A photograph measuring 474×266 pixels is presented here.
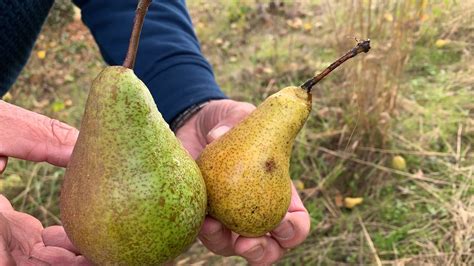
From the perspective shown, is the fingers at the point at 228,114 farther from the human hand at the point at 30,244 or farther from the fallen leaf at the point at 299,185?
the fallen leaf at the point at 299,185

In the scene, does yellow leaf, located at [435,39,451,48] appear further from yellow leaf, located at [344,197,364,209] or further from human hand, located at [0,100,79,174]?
human hand, located at [0,100,79,174]

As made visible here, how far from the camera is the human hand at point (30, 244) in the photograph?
5.31ft

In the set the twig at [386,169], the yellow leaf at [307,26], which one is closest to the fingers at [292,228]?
A: the twig at [386,169]

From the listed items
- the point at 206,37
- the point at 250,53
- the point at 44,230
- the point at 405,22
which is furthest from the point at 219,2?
the point at 44,230

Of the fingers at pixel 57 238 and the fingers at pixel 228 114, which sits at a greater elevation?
the fingers at pixel 228 114

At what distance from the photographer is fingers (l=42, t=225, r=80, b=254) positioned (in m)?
1.70

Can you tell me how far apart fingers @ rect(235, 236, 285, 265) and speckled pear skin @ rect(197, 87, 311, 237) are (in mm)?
49

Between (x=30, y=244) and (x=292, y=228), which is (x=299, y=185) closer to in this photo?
(x=292, y=228)

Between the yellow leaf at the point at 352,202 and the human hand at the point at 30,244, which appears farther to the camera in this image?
the yellow leaf at the point at 352,202

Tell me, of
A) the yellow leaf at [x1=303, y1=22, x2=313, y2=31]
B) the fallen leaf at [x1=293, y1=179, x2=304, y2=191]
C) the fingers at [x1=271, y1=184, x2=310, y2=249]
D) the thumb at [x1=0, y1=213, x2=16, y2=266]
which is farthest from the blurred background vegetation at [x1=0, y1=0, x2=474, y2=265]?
the thumb at [x1=0, y1=213, x2=16, y2=266]

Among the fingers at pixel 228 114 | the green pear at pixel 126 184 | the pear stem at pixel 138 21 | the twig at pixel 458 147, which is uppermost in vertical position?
the pear stem at pixel 138 21

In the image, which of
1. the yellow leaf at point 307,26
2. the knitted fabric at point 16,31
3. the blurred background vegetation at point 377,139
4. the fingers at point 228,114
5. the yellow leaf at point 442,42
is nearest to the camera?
the fingers at point 228,114

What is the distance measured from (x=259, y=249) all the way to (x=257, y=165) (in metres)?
0.32

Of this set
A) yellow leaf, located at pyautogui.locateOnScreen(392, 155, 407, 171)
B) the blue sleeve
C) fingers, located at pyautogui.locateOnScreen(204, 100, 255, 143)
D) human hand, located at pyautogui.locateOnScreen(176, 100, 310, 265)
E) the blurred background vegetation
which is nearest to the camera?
human hand, located at pyautogui.locateOnScreen(176, 100, 310, 265)
